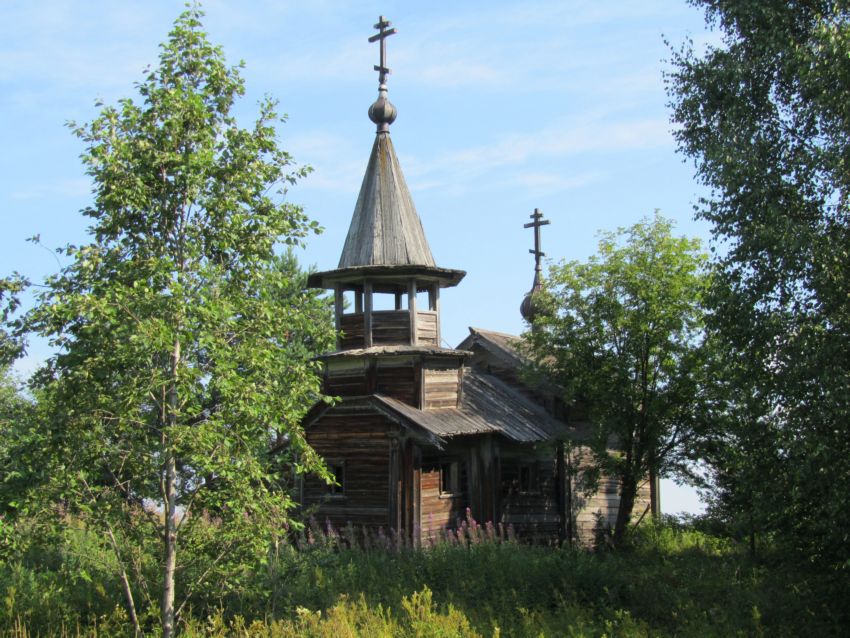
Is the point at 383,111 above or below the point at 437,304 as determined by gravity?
above

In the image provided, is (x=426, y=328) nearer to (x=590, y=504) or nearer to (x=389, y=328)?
(x=389, y=328)

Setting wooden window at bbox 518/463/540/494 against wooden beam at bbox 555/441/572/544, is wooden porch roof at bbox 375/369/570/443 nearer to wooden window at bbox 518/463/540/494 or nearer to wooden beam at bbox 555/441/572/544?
wooden beam at bbox 555/441/572/544

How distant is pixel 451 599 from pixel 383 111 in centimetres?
1409

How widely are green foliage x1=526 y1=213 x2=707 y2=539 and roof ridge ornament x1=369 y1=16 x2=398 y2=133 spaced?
6409 mm

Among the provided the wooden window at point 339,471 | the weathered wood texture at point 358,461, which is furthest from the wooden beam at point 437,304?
the wooden window at point 339,471

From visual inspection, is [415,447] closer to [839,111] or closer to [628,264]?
[628,264]

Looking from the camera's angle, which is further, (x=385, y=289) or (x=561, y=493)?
(x=561, y=493)

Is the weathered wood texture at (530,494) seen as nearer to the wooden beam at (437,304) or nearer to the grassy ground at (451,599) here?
the wooden beam at (437,304)

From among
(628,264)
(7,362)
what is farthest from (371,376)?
(7,362)

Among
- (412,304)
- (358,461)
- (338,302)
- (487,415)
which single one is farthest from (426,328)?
(358,461)

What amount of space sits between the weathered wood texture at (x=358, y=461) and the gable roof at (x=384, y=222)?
13.1 ft

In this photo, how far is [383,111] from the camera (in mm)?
22500

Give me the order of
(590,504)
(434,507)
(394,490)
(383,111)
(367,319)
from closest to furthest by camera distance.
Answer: (394,490)
(434,507)
(367,319)
(383,111)
(590,504)

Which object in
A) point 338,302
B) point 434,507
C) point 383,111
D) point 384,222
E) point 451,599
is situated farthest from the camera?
point 383,111
